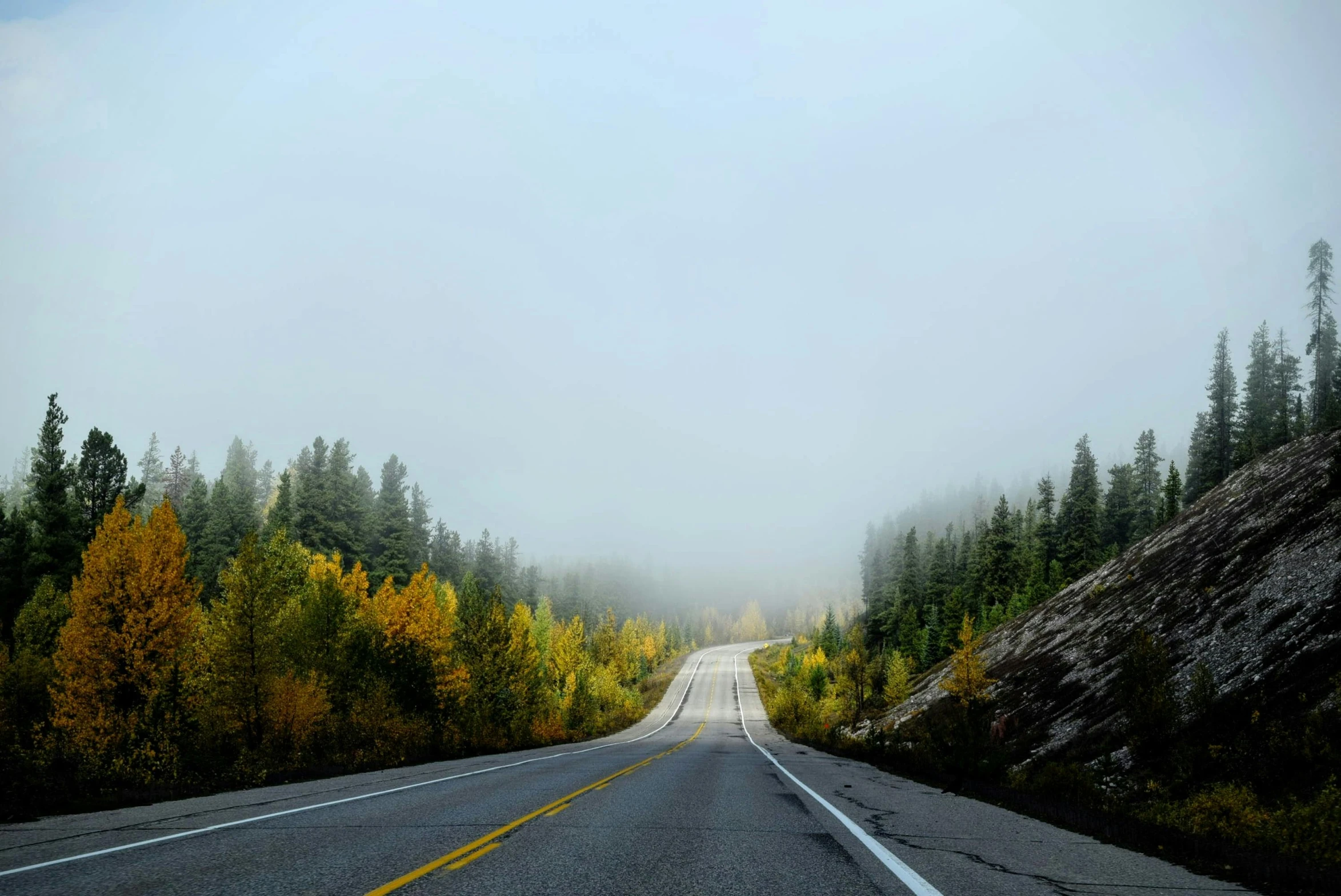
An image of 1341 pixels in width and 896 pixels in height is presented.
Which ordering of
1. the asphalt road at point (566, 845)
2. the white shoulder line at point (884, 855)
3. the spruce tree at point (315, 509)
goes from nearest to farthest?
the asphalt road at point (566, 845) → the white shoulder line at point (884, 855) → the spruce tree at point (315, 509)

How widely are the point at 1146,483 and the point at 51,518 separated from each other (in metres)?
125

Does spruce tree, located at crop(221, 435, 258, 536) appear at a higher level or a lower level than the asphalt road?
higher

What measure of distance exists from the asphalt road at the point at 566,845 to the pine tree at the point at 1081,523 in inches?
2798

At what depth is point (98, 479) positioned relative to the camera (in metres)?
48.1

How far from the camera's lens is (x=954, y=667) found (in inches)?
1729

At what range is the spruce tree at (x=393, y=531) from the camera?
72.9 meters

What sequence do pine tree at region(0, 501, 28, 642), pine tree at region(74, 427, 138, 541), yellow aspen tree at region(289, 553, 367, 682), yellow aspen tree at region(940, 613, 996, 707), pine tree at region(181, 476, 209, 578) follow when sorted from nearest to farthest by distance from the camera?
yellow aspen tree at region(289, 553, 367, 682) → yellow aspen tree at region(940, 613, 996, 707) → pine tree at region(0, 501, 28, 642) → pine tree at region(74, 427, 138, 541) → pine tree at region(181, 476, 209, 578)

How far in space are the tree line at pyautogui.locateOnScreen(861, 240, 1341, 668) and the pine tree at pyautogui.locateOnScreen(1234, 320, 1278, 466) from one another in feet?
0.48

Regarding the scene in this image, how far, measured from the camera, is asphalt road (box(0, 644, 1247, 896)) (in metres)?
6.73

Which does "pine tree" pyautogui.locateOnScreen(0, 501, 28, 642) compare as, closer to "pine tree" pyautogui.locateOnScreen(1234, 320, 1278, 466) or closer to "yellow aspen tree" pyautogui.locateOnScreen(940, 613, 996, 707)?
"yellow aspen tree" pyautogui.locateOnScreen(940, 613, 996, 707)

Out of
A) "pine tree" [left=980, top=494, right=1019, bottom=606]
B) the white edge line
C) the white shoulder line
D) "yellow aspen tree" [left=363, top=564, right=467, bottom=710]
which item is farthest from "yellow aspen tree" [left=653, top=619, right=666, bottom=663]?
the white shoulder line

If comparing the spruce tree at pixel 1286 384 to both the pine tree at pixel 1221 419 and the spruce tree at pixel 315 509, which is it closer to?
the pine tree at pixel 1221 419

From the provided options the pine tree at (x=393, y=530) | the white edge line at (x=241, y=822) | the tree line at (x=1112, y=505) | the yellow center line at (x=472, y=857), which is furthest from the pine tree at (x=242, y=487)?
the tree line at (x=1112, y=505)

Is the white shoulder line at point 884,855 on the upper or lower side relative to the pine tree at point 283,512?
lower
